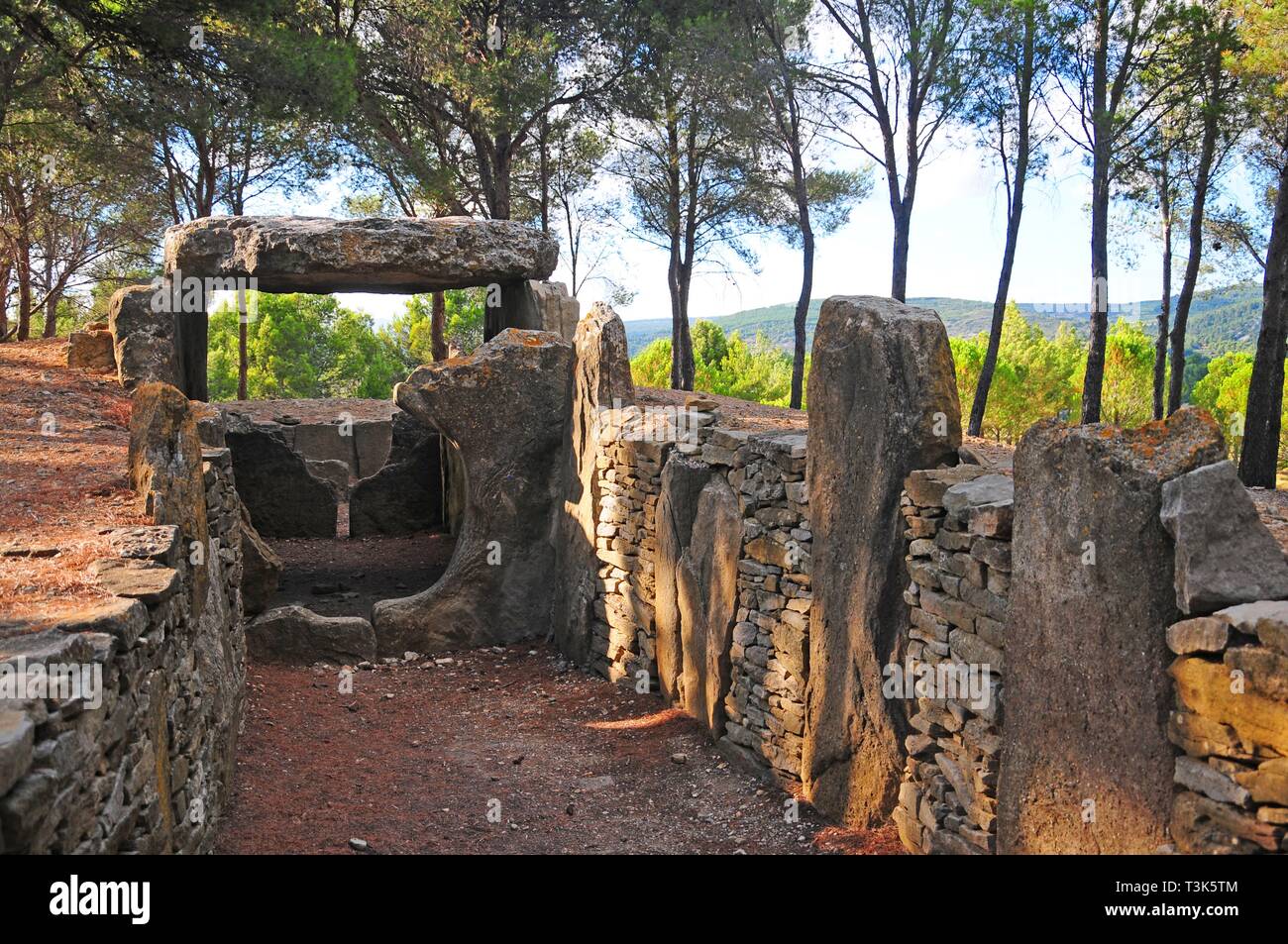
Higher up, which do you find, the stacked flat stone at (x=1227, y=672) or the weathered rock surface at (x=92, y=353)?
the weathered rock surface at (x=92, y=353)

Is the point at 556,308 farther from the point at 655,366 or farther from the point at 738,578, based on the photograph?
the point at 655,366

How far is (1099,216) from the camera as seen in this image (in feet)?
49.0

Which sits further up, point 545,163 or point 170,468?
point 545,163

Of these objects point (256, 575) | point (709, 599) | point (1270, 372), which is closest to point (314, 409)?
point (256, 575)

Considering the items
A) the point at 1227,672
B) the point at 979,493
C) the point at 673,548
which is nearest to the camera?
the point at 1227,672

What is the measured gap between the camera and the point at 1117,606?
4406 millimetres

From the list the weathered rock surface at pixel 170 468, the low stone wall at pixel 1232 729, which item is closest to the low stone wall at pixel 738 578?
the low stone wall at pixel 1232 729

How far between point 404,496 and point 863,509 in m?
8.01

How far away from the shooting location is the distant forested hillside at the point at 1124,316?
148ft

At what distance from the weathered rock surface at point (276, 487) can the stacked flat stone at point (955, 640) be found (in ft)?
27.1

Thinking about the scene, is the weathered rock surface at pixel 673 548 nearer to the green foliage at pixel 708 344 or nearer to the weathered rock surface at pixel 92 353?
the weathered rock surface at pixel 92 353

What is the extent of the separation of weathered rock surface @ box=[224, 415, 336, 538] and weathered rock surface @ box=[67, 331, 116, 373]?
1.86 metres

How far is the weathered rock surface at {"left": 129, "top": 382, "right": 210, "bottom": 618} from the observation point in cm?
604

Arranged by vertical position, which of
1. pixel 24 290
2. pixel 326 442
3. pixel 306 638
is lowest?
pixel 306 638
